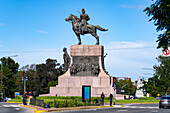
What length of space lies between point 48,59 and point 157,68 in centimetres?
3737

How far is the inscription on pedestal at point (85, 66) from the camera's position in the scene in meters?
56.8

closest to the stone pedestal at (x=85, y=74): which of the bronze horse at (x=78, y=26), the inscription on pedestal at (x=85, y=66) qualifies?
the inscription on pedestal at (x=85, y=66)

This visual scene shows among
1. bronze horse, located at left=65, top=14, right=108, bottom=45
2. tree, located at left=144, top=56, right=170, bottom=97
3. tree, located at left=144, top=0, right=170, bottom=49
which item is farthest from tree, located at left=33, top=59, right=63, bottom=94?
tree, located at left=144, top=0, right=170, bottom=49

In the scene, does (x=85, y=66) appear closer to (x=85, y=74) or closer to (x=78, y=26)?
(x=85, y=74)

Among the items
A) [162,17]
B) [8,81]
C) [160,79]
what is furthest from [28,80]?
[162,17]

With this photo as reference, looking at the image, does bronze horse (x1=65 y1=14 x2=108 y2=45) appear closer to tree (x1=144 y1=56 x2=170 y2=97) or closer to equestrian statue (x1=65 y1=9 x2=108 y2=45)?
equestrian statue (x1=65 y1=9 x2=108 y2=45)

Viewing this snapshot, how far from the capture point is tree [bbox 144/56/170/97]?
315 feet

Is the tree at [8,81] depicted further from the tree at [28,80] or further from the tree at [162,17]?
the tree at [162,17]

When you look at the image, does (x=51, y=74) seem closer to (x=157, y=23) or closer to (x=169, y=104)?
(x=169, y=104)

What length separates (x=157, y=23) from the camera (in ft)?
39.4

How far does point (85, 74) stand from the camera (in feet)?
188

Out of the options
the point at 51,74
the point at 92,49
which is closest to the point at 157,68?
the point at 51,74

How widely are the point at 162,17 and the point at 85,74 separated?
45850 millimetres

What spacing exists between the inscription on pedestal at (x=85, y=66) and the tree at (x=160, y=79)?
42684 mm
